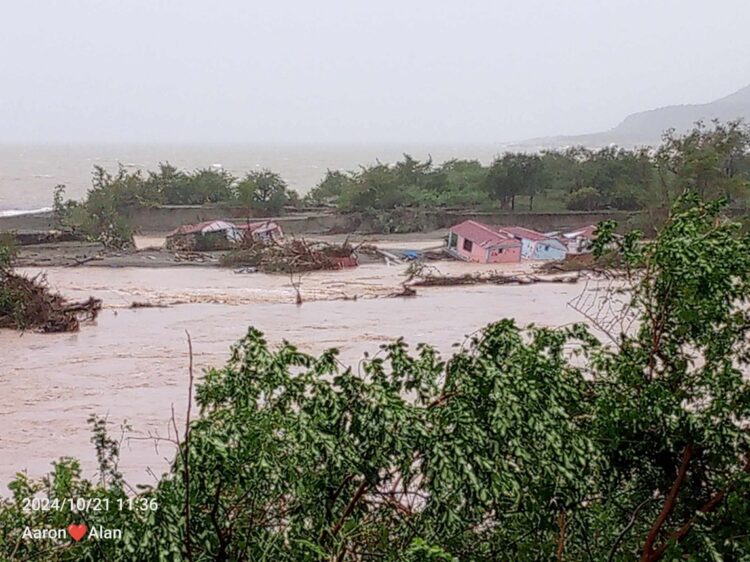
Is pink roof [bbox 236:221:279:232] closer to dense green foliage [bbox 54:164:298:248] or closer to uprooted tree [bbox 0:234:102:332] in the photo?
dense green foliage [bbox 54:164:298:248]

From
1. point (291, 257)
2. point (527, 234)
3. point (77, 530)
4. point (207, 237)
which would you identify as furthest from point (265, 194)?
point (77, 530)

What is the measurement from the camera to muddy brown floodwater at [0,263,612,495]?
30.5 feet

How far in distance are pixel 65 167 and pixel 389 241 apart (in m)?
62.1

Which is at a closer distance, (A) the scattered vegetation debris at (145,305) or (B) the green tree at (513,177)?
(A) the scattered vegetation debris at (145,305)

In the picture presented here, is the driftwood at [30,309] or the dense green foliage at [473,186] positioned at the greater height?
the dense green foliage at [473,186]

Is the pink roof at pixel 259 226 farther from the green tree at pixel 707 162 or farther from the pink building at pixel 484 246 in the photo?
the green tree at pixel 707 162

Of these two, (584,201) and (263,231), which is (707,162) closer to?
(584,201)

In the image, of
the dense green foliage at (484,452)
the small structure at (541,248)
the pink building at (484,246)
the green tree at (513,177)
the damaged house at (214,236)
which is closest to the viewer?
the dense green foliage at (484,452)

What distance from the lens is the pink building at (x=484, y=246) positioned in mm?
24391

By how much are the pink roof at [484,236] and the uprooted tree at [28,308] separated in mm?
12810

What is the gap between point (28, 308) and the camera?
15000 mm

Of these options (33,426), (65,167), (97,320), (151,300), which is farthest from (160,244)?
(65,167)

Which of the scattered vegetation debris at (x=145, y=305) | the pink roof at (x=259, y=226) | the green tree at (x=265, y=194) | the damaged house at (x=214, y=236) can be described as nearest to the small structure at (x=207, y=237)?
the damaged house at (x=214, y=236)

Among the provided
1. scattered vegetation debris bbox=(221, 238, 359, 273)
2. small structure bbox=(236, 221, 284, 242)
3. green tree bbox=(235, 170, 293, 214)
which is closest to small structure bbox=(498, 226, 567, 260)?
scattered vegetation debris bbox=(221, 238, 359, 273)
